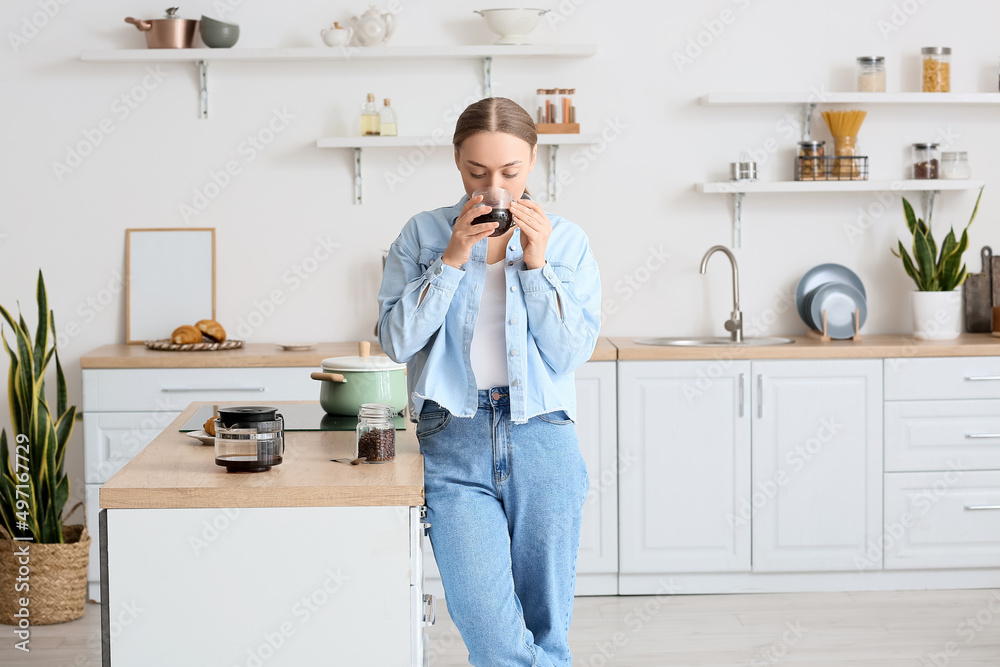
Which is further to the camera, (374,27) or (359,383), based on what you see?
(374,27)

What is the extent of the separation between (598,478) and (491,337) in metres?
1.82

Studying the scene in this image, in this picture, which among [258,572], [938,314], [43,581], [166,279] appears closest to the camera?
[258,572]

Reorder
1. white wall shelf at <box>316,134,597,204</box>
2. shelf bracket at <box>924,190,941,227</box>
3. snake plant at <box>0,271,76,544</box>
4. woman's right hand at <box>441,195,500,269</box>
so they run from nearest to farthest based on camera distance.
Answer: woman's right hand at <box>441,195,500,269</box>, snake plant at <box>0,271,76,544</box>, white wall shelf at <box>316,134,597,204</box>, shelf bracket at <box>924,190,941,227</box>

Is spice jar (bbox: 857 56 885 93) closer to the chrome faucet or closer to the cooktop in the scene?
the chrome faucet

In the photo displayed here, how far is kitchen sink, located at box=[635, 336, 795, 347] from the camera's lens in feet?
12.1

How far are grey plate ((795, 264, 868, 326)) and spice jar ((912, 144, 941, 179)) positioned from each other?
454 mm

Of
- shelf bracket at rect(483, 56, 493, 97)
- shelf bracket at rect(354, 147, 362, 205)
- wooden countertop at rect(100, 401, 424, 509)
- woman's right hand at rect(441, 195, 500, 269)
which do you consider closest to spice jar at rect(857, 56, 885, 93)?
shelf bracket at rect(483, 56, 493, 97)

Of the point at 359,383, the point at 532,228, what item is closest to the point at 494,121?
the point at 532,228

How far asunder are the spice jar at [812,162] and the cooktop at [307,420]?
2.23m

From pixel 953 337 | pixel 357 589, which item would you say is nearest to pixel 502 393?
pixel 357 589

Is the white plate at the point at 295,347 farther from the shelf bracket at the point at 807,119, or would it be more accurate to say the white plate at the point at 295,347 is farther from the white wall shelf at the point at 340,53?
the shelf bracket at the point at 807,119

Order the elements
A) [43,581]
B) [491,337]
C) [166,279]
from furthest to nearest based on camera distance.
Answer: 1. [166,279]
2. [43,581]
3. [491,337]

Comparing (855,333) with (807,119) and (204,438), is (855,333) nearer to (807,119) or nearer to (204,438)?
(807,119)

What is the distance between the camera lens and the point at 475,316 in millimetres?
1771
